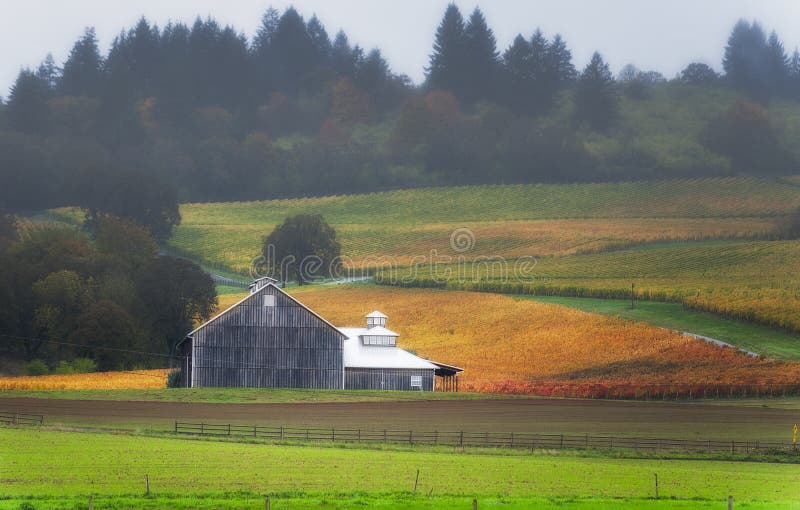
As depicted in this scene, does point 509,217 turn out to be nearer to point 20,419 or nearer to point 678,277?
point 678,277

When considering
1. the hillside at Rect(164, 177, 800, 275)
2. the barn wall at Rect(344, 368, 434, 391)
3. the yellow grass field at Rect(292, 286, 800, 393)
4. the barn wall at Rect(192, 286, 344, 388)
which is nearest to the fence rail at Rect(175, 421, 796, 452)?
the yellow grass field at Rect(292, 286, 800, 393)

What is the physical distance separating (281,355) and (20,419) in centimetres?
2786

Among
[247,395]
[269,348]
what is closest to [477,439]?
[247,395]

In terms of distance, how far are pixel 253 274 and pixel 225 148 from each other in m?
55.9

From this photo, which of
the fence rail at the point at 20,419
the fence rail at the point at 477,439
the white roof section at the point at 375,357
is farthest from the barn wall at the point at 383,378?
the fence rail at the point at 20,419

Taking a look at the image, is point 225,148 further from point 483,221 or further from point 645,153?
point 645,153

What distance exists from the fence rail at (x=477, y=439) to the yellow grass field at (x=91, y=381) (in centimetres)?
2364

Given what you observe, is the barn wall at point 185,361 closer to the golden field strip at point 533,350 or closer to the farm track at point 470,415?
the golden field strip at point 533,350

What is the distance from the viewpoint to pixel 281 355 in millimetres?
88125

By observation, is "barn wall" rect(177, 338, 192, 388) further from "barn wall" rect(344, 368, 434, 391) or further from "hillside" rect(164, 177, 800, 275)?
"hillside" rect(164, 177, 800, 275)

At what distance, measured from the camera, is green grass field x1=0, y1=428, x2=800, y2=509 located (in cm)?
3794

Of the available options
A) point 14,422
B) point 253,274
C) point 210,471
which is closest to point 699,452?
point 210,471

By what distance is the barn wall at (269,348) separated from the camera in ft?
287

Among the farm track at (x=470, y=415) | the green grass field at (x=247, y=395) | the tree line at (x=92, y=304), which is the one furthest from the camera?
the tree line at (x=92, y=304)
